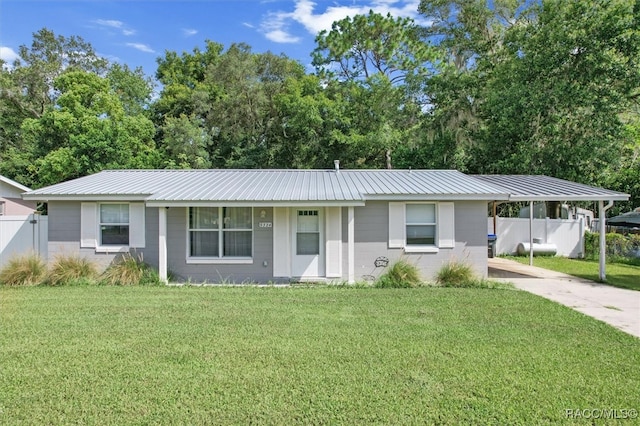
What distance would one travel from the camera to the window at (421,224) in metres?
11.4

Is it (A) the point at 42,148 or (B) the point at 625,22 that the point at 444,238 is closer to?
(B) the point at 625,22

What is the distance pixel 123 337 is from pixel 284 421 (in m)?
3.55

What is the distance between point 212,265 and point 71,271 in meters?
3.60

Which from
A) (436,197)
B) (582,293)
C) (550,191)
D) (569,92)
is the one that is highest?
(569,92)

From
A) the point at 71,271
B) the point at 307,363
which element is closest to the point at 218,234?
the point at 71,271

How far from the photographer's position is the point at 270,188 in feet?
39.1

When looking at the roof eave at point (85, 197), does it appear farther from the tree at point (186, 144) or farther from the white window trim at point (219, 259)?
the tree at point (186, 144)

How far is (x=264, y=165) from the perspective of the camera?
26.5 metres

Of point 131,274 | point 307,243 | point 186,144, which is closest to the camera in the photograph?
point 131,274

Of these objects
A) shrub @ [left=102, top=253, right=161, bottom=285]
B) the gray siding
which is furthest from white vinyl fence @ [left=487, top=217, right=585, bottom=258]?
shrub @ [left=102, top=253, right=161, bottom=285]

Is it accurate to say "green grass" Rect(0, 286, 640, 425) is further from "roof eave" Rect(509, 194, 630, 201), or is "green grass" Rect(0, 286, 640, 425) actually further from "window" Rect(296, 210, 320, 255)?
"roof eave" Rect(509, 194, 630, 201)

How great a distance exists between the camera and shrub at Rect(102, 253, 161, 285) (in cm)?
1063

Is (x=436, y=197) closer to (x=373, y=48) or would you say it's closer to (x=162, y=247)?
(x=162, y=247)

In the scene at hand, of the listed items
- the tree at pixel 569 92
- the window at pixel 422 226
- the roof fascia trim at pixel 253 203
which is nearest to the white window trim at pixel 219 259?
the roof fascia trim at pixel 253 203
